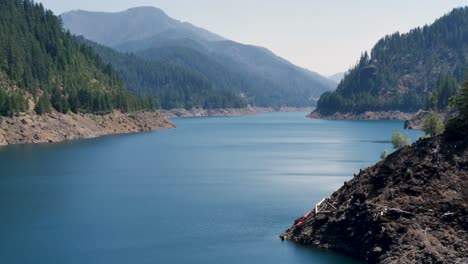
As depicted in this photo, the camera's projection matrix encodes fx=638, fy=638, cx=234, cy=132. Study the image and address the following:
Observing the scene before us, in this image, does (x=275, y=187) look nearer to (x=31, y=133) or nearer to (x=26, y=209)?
(x=26, y=209)

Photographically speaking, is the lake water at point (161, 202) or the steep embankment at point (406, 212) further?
the lake water at point (161, 202)

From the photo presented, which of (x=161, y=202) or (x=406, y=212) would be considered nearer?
(x=406, y=212)

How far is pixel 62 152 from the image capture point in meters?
164

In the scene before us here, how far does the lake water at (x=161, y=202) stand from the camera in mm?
63781

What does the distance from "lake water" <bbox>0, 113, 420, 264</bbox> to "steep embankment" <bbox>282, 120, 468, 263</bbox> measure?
2982 mm

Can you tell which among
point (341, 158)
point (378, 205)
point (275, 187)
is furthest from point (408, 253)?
point (341, 158)

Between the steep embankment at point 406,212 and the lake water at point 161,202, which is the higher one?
the steep embankment at point 406,212

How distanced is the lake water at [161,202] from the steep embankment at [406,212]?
9.78 feet

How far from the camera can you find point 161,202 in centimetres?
9269

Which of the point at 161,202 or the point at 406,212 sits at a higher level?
the point at 406,212

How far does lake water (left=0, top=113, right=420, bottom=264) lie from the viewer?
63781 millimetres

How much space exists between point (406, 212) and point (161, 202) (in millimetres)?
44539

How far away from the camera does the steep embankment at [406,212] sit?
53438 millimetres

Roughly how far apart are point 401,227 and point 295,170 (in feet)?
236
